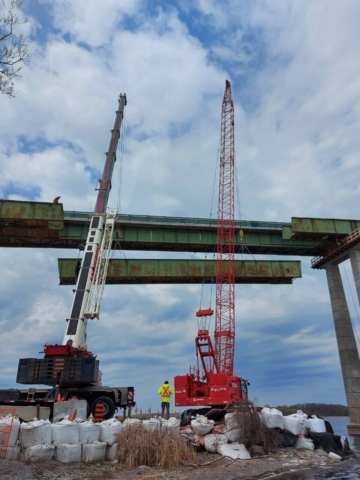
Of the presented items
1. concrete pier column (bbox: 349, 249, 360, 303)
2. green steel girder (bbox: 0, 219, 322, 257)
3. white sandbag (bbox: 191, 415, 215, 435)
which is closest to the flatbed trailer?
white sandbag (bbox: 191, 415, 215, 435)

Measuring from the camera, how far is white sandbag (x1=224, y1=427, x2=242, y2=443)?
12.3 meters

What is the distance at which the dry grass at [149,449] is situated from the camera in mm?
10180

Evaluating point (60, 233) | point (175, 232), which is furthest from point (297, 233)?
point (60, 233)

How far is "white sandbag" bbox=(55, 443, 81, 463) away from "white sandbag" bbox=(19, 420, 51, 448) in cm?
38

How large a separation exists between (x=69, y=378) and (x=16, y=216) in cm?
1277

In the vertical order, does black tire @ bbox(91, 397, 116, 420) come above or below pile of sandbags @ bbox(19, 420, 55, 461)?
above

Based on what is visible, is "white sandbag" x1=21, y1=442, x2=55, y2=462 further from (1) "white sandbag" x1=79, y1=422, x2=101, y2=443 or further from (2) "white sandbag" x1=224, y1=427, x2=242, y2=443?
(2) "white sandbag" x1=224, y1=427, x2=242, y2=443

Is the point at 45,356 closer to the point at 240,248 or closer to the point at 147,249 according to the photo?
the point at 147,249

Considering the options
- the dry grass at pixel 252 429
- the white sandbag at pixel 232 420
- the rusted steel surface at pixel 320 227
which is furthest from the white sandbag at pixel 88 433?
the rusted steel surface at pixel 320 227

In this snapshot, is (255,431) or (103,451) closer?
(103,451)

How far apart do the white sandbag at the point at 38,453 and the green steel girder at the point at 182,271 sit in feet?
60.4

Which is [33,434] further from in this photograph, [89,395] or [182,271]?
[182,271]

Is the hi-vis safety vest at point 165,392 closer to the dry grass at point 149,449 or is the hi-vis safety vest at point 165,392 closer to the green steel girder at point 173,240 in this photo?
the dry grass at point 149,449

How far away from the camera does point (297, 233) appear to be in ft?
98.6
